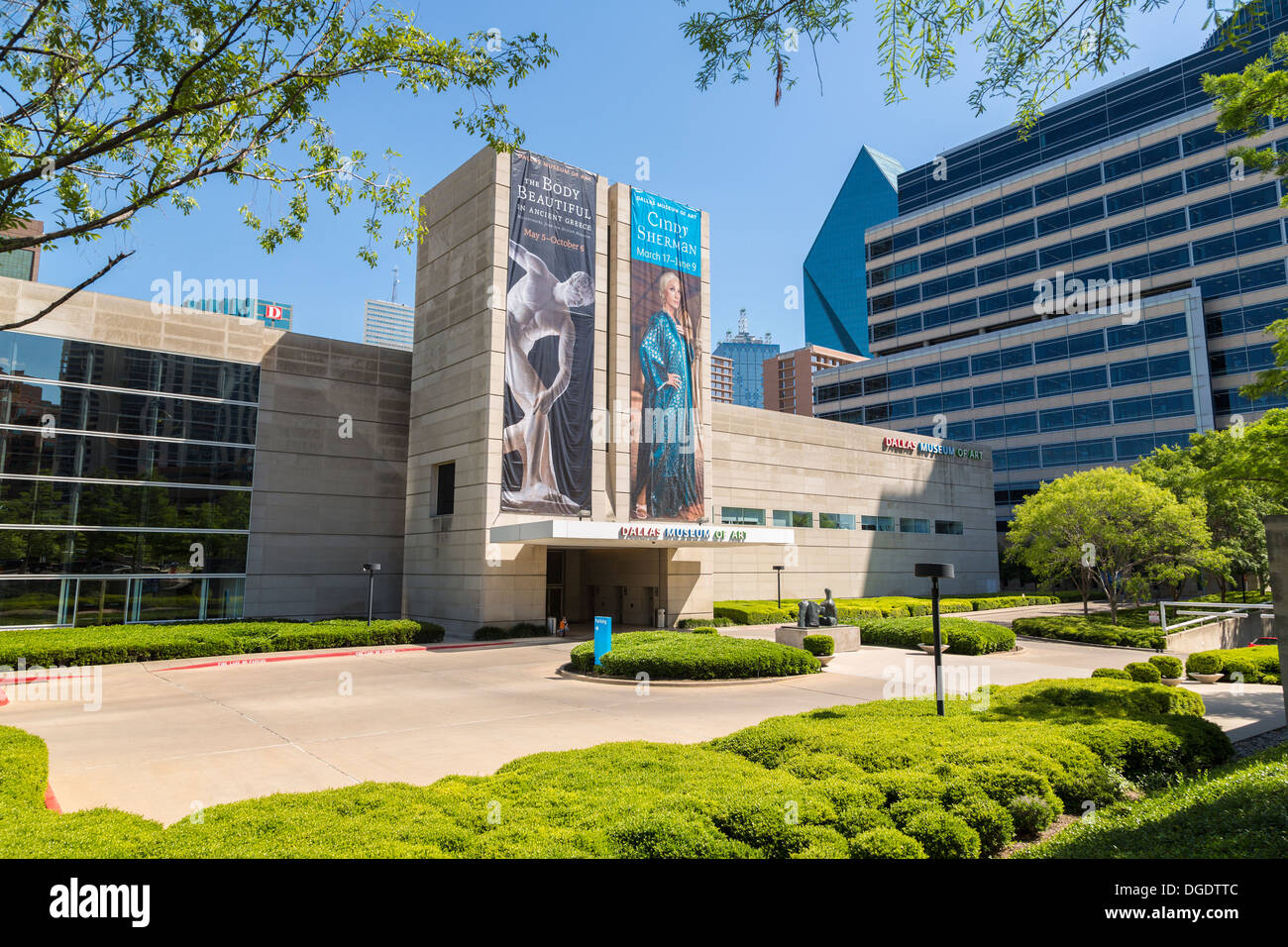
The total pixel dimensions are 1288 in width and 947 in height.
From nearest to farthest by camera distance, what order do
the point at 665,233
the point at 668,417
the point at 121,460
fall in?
the point at 121,460
the point at 668,417
the point at 665,233

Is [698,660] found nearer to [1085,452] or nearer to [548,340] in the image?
[548,340]

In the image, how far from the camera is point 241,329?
108ft

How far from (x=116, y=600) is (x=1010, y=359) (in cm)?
7514

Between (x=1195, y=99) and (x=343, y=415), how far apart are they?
89925mm

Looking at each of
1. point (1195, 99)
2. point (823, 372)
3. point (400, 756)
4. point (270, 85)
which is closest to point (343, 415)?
point (400, 756)

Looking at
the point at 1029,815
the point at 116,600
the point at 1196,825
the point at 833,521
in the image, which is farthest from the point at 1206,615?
the point at 116,600

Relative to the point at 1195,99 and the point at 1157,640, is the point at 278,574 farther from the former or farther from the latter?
the point at 1195,99

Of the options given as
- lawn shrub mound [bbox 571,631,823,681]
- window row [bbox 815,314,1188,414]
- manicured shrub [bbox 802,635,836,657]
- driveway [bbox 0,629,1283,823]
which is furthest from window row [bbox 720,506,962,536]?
window row [bbox 815,314,1188,414]

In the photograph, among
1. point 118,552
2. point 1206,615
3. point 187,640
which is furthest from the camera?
point 1206,615

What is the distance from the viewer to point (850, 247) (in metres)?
184

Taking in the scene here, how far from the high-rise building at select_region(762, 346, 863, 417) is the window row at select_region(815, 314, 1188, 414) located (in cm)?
7563

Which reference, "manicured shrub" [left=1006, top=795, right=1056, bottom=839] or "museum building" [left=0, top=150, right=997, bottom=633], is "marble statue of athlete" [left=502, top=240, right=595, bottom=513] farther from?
"manicured shrub" [left=1006, top=795, right=1056, bottom=839]

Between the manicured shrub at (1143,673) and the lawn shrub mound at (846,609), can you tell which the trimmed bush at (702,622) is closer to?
the lawn shrub mound at (846,609)

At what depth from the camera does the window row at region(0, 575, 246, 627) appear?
27250 millimetres
